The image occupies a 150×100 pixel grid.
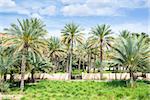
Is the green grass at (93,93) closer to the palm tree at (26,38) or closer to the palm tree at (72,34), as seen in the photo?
the palm tree at (26,38)

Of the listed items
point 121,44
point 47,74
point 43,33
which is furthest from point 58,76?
point 121,44

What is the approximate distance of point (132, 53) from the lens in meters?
32.6

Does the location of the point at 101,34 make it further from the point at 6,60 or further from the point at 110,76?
the point at 6,60

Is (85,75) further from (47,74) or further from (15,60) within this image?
(15,60)

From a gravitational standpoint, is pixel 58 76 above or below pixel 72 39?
below

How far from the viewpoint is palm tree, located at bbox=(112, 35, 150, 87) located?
32688 millimetres

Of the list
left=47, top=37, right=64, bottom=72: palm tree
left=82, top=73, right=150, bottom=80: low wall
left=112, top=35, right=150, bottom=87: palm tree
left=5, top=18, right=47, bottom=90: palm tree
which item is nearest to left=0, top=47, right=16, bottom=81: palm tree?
left=5, top=18, right=47, bottom=90: palm tree

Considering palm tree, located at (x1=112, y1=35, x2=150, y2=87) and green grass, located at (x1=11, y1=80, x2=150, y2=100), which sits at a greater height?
palm tree, located at (x1=112, y1=35, x2=150, y2=87)

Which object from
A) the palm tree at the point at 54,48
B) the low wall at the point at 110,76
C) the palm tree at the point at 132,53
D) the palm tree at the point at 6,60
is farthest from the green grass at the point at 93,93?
the palm tree at the point at 54,48

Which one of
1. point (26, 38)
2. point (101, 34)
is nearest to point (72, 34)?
point (101, 34)

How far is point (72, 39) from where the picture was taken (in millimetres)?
56562

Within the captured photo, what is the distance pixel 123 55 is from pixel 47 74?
24135mm

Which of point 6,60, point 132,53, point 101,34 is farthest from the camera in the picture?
point 101,34

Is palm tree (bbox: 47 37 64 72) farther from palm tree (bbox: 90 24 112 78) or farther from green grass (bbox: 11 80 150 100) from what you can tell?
green grass (bbox: 11 80 150 100)
